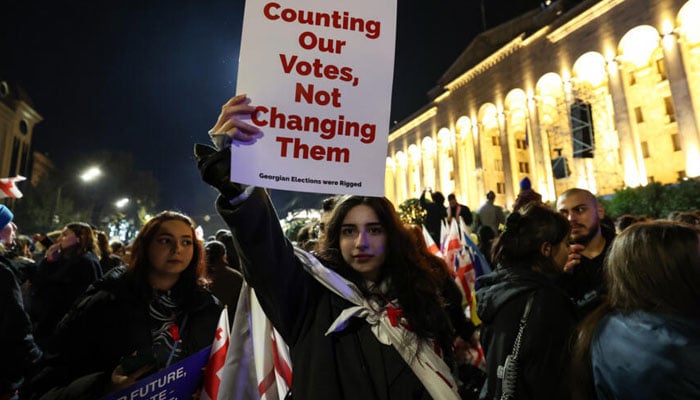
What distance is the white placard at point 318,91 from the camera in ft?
5.15

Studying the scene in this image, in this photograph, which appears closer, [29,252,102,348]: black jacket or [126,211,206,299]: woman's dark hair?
[126,211,206,299]: woman's dark hair

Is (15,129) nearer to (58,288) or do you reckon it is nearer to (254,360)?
(58,288)

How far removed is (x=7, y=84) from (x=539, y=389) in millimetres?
49094

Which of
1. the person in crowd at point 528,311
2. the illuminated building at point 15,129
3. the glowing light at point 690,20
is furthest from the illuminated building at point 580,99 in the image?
the illuminated building at point 15,129

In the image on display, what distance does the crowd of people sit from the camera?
151cm

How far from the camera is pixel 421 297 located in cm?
190

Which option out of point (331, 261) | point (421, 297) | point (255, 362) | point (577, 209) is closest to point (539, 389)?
point (421, 297)

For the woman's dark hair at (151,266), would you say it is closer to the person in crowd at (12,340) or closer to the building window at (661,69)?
the person in crowd at (12,340)

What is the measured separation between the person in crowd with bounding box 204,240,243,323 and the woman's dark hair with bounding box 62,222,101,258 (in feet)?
5.66

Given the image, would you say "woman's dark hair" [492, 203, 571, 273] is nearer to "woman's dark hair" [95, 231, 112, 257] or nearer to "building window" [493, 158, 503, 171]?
"woman's dark hair" [95, 231, 112, 257]

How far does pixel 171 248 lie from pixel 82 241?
3.03 m

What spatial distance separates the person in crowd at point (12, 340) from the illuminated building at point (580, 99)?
24732mm

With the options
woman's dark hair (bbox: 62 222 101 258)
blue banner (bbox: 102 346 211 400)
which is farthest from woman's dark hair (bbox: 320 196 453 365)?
woman's dark hair (bbox: 62 222 101 258)

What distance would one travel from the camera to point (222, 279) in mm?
4180
